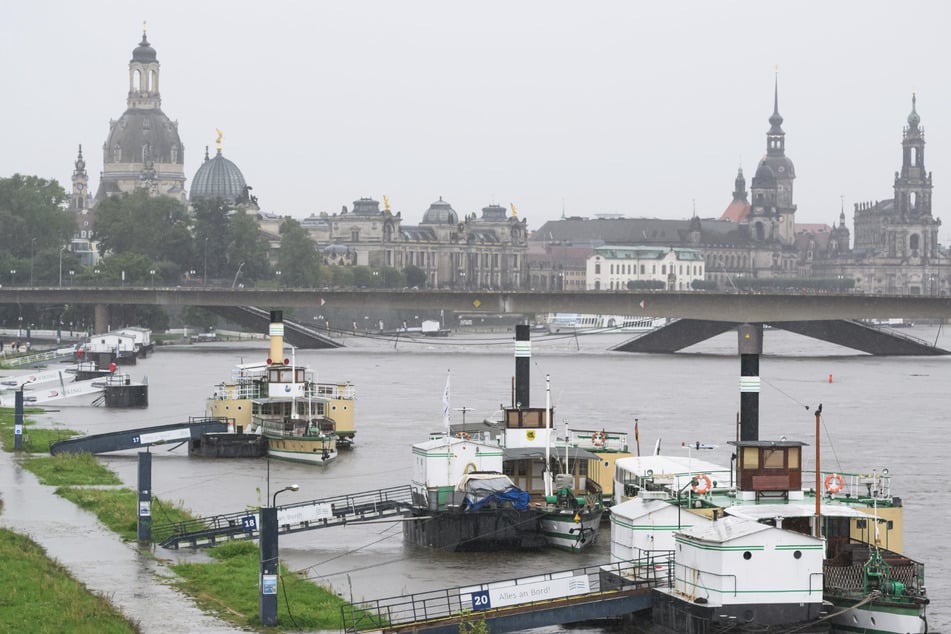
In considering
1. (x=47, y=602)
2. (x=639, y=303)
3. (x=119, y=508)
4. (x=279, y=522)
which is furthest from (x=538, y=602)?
(x=639, y=303)

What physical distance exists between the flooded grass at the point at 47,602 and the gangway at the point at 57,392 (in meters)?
42.1

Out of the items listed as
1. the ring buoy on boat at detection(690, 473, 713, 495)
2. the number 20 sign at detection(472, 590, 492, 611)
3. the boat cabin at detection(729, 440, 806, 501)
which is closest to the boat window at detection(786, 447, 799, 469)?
the boat cabin at detection(729, 440, 806, 501)

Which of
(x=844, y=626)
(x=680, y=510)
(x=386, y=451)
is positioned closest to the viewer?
(x=844, y=626)

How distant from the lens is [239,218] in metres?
190

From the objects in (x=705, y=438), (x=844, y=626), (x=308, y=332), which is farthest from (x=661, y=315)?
(x=844, y=626)

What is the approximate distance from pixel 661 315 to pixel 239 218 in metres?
79.8

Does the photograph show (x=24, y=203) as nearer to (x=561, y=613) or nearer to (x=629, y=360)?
(x=629, y=360)

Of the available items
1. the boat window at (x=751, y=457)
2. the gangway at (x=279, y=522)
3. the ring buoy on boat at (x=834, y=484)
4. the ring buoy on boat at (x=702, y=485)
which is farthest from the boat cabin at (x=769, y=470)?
the gangway at (x=279, y=522)

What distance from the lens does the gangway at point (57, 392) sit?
80.2 m

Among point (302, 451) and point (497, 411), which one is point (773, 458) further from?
point (497, 411)

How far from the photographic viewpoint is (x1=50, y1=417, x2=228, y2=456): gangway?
5819cm

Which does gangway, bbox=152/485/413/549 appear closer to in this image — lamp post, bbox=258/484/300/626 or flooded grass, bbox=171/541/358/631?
flooded grass, bbox=171/541/358/631

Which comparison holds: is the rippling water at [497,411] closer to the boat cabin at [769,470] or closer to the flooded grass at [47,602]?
the boat cabin at [769,470]

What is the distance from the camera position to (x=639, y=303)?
11994cm
